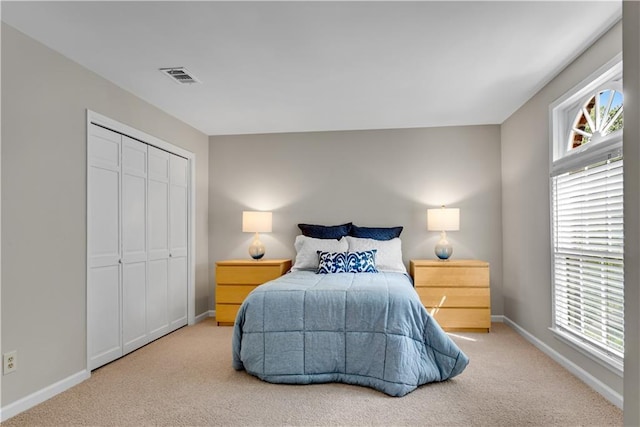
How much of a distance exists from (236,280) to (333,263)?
1.21 metres

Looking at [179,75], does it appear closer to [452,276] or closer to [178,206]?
[178,206]

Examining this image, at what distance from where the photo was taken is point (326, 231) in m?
4.81

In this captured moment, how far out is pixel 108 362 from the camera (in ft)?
11.0

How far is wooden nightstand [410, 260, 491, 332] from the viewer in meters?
4.24

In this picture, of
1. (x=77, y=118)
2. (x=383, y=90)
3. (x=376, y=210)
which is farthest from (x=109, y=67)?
(x=376, y=210)

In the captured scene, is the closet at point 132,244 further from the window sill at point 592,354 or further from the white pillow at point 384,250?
the window sill at point 592,354

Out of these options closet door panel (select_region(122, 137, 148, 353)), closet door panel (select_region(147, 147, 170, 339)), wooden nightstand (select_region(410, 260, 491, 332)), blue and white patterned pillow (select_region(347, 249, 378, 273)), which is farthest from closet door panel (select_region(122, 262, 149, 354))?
wooden nightstand (select_region(410, 260, 491, 332))

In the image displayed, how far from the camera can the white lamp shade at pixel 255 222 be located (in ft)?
15.7

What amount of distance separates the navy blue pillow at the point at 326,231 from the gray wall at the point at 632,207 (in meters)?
3.55

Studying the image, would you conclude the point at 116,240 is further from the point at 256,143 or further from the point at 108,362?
the point at 256,143

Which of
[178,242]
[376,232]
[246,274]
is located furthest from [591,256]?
[178,242]

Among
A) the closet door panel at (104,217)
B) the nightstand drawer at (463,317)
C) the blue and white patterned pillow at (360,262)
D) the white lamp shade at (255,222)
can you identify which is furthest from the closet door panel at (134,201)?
the nightstand drawer at (463,317)

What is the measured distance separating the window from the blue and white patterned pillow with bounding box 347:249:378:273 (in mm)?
1611

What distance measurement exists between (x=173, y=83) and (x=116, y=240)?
1.41 m
